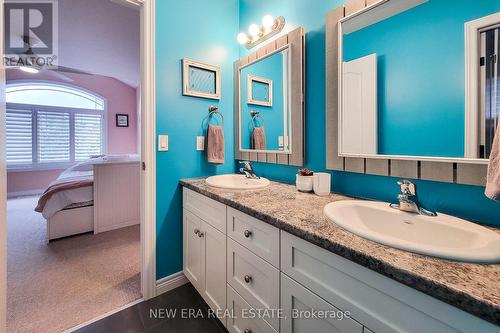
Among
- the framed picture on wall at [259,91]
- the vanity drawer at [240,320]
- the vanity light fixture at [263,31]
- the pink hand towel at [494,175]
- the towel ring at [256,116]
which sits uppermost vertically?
the vanity light fixture at [263,31]

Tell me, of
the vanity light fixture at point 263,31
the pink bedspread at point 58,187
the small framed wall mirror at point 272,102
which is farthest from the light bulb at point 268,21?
the pink bedspread at point 58,187

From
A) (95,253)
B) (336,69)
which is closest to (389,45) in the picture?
(336,69)

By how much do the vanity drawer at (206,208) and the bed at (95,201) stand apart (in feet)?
5.25

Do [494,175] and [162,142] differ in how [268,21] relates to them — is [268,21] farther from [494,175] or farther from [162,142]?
[494,175]

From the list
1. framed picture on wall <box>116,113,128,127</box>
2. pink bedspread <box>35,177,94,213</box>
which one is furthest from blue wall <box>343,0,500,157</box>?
framed picture on wall <box>116,113,128,127</box>

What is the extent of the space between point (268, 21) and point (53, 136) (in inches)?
218

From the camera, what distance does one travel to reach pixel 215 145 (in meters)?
1.79

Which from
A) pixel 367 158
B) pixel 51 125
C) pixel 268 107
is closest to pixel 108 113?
pixel 51 125

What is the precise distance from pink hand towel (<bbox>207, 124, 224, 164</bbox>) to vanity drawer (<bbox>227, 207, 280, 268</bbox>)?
0.71m

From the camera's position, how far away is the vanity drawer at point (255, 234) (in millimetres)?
873

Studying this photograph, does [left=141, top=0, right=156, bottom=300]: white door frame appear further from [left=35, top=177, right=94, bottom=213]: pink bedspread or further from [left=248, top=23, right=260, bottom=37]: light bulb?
[left=35, top=177, right=94, bottom=213]: pink bedspread

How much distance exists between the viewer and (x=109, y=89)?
538 centimetres

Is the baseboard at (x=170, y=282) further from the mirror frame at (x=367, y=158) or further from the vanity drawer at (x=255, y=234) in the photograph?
the mirror frame at (x=367, y=158)

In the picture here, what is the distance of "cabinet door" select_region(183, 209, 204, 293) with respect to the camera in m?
1.46
